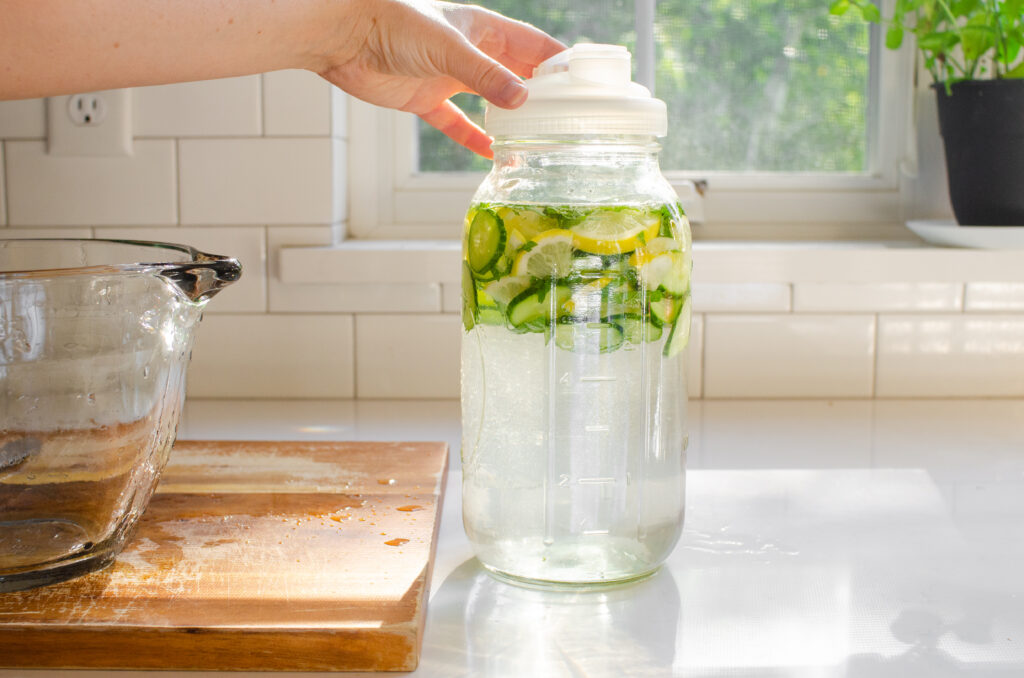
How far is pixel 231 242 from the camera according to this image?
1.19 meters

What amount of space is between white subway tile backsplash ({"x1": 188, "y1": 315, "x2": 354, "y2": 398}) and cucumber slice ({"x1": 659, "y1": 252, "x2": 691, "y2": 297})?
64 cm

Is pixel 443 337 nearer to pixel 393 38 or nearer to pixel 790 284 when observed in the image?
pixel 790 284

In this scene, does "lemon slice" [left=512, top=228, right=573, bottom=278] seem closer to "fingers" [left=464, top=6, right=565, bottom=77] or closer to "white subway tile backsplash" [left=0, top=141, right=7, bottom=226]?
"fingers" [left=464, top=6, right=565, bottom=77]

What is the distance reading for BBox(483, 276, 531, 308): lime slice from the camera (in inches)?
23.4

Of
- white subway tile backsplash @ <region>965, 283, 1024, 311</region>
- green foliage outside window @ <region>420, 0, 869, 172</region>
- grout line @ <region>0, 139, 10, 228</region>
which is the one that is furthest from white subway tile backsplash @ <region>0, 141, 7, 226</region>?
white subway tile backsplash @ <region>965, 283, 1024, 311</region>

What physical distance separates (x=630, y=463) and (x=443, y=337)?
585 millimetres

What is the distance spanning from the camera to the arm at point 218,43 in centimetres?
60

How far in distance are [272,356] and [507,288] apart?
2.20 ft

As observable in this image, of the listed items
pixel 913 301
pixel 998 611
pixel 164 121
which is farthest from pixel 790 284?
pixel 164 121

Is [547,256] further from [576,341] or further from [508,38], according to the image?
[508,38]

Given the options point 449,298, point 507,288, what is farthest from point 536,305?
point 449,298

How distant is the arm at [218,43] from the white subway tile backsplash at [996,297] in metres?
0.79

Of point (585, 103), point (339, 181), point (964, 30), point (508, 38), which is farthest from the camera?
point (339, 181)

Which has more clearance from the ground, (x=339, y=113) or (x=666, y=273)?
(x=339, y=113)
